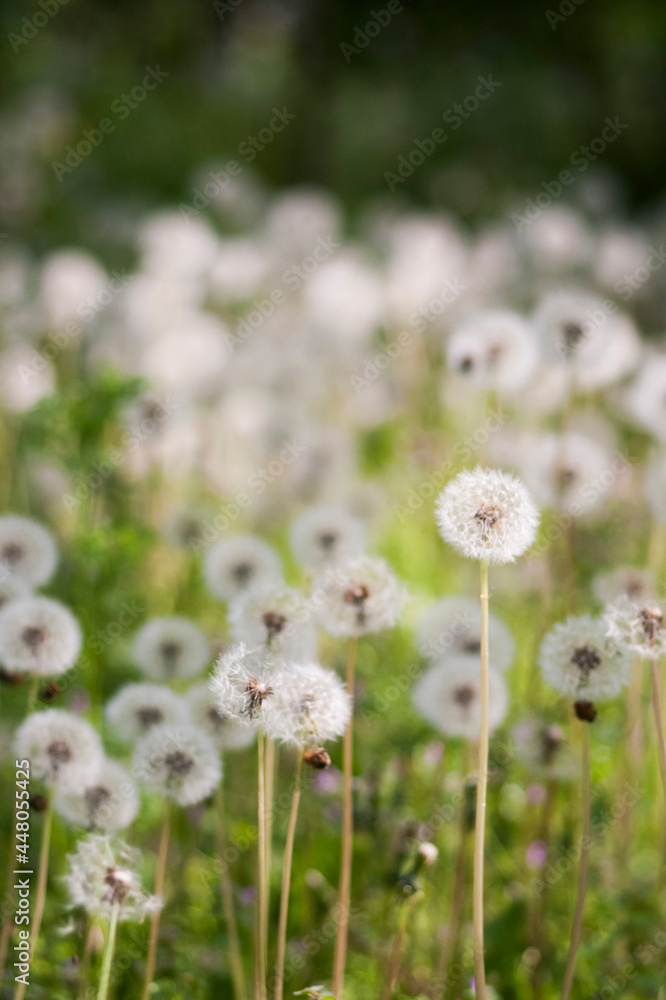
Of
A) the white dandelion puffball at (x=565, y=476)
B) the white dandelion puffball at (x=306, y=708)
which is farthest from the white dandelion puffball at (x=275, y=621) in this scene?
the white dandelion puffball at (x=565, y=476)

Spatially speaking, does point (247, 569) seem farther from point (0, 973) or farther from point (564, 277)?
point (564, 277)

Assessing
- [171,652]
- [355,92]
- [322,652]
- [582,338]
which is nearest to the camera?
[171,652]

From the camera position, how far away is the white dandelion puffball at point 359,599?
1717 mm

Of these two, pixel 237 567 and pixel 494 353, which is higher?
pixel 494 353

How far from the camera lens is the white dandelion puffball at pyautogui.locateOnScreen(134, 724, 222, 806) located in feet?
5.33

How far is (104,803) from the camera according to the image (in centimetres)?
170

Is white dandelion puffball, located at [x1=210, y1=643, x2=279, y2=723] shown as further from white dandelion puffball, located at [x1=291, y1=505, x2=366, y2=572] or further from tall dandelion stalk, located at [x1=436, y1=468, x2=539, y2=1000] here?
white dandelion puffball, located at [x1=291, y1=505, x2=366, y2=572]

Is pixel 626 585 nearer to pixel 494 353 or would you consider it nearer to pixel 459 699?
pixel 459 699

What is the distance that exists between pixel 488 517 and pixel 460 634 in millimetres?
894

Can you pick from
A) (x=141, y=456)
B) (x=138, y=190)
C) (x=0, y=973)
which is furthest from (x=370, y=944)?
(x=138, y=190)

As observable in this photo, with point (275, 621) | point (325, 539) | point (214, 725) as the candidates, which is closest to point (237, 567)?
point (325, 539)

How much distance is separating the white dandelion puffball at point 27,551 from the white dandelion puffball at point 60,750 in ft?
1.23

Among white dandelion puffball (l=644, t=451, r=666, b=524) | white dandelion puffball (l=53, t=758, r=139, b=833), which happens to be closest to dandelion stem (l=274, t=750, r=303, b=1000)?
white dandelion puffball (l=53, t=758, r=139, b=833)

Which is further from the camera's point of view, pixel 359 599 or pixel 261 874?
pixel 359 599
